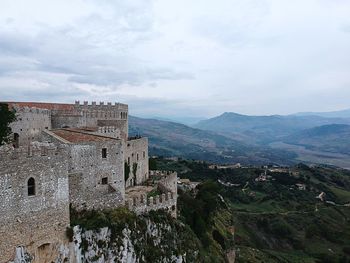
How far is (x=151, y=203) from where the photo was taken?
132 ft

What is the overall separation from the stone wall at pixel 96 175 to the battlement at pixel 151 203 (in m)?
1.87

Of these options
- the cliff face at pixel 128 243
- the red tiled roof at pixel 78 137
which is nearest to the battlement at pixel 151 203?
the cliff face at pixel 128 243

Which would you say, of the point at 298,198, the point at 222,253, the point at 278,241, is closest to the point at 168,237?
the point at 222,253

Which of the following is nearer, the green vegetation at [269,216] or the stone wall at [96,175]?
the stone wall at [96,175]

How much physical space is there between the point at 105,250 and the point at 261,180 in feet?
475

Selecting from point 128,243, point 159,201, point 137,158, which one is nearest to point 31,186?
point 128,243

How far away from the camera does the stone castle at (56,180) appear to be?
86.2 ft

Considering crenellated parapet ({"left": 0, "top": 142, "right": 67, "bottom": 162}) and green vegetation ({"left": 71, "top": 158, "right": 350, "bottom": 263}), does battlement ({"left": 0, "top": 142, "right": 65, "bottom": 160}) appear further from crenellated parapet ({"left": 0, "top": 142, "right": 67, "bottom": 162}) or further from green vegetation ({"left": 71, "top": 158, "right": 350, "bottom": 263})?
green vegetation ({"left": 71, "top": 158, "right": 350, "bottom": 263})

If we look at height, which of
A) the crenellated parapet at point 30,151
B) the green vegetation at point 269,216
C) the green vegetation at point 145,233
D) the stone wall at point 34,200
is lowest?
the green vegetation at point 269,216

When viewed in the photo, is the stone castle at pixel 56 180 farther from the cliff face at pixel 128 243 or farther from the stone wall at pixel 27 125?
the cliff face at pixel 128 243

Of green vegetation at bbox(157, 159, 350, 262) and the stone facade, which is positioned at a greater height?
the stone facade

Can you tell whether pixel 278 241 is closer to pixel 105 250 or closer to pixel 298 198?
pixel 298 198

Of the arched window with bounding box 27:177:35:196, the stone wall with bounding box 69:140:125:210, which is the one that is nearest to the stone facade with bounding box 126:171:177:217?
the stone wall with bounding box 69:140:125:210

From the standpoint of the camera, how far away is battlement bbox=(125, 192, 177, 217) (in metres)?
38.2
